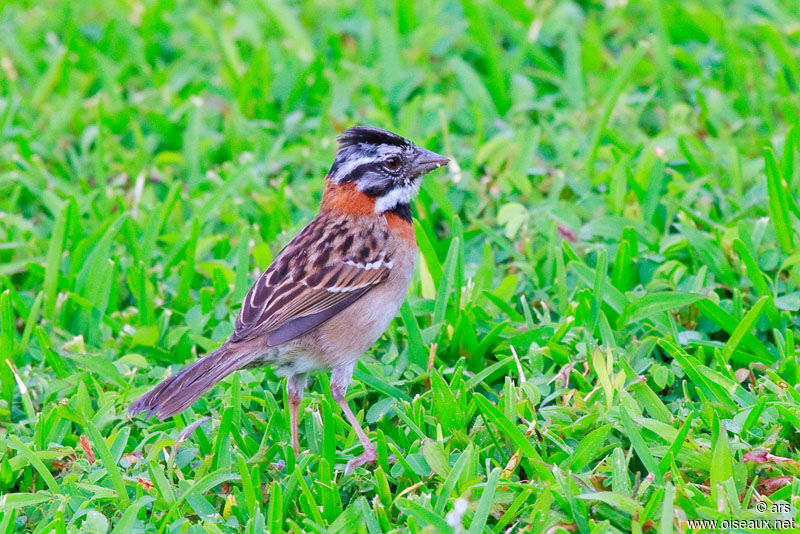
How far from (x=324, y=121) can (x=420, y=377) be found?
3107mm

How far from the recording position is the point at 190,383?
16.8ft

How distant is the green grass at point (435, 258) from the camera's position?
16.1 feet

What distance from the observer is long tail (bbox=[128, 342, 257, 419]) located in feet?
16.5

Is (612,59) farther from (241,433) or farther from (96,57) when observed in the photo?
(241,433)

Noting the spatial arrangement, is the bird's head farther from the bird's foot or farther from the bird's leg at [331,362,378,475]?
the bird's foot

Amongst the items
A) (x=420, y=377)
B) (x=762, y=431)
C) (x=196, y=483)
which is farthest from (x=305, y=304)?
(x=762, y=431)

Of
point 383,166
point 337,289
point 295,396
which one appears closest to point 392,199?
point 383,166

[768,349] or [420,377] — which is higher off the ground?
[420,377]

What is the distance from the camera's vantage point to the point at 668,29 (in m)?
8.94

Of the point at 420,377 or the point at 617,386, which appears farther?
the point at 420,377

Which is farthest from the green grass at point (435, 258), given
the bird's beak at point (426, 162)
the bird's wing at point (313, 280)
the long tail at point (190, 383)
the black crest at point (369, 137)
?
the black crest at point (369, 137)

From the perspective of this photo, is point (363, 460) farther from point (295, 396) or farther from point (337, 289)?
point (337, 289)

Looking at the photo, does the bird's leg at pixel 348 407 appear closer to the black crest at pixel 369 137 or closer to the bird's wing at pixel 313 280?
the bird's wing at pixel 313 280

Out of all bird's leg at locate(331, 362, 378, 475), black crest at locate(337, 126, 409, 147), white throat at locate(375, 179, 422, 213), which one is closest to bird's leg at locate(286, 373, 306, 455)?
bird's leg at locate(331, 362, 378, 475)
